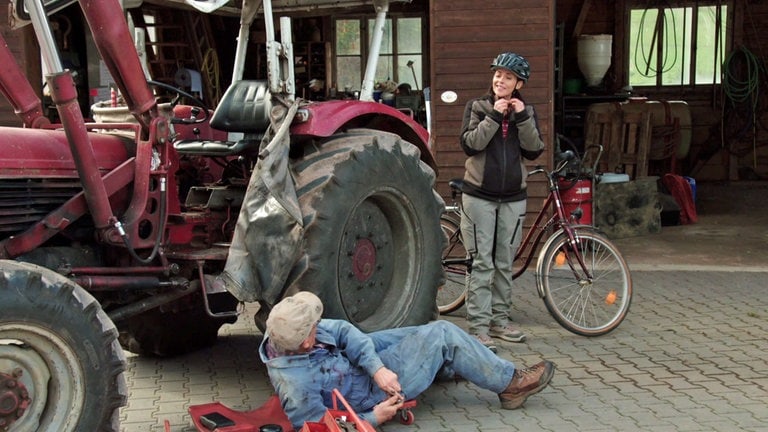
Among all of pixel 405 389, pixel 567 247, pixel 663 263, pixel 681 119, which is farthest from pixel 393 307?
pixel 681 119

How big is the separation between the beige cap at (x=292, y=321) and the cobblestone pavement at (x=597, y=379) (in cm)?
78

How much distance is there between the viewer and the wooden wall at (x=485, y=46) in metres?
8.27

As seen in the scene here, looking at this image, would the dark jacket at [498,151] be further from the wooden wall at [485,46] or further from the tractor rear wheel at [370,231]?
the wooden wall at [485,46]

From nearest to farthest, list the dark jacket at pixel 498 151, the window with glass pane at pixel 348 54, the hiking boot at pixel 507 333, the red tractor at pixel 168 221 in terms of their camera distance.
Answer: the red tractor at pixel 168 221, the dark jacket at pixel 498 151, the hiking boot at pixel 507 333, the window with glass pane at pixel 348 54

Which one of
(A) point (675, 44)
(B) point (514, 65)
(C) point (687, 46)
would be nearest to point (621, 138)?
(A) point (675, 44)

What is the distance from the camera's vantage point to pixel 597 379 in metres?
5.30

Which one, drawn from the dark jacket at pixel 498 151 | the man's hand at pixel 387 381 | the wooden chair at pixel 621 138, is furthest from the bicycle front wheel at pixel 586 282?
the wooden chair at pixel 621 138

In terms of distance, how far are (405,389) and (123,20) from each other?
2.16 meters

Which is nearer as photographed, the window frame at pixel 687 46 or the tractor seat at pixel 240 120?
the tractor seat at pixel 240 120

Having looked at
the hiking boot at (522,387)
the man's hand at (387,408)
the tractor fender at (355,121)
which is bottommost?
the hiking boot at (522,387)

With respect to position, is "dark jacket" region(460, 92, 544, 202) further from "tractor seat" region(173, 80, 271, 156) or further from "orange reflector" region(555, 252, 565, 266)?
"tractor seat" region(173, 80, 271, 156)

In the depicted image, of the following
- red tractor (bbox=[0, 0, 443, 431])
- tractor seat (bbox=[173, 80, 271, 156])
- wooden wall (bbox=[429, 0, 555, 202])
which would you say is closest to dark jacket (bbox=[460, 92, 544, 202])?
red tractor (bbox=[0, 0, 443, 431])

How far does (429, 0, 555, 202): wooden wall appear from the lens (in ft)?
27.1

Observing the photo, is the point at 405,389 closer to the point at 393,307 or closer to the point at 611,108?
the point at 393,307
